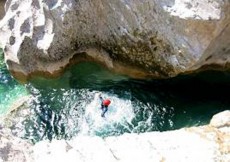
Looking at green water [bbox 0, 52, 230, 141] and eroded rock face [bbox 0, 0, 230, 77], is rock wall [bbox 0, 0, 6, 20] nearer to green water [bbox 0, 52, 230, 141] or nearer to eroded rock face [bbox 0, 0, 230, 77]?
eroded rock face [bbox 0, 0, 230, 77]

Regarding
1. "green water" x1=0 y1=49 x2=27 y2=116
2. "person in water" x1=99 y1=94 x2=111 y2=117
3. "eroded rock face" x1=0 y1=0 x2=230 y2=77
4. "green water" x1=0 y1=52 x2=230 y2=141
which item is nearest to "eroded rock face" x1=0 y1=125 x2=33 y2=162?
"green water" x1=0 y1=52 x2=230 y2=141

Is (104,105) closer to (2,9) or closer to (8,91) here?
(8,91)

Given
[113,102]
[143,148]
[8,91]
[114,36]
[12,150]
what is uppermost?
[114,36]

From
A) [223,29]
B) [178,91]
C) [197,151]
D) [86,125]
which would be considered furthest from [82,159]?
[223,29]

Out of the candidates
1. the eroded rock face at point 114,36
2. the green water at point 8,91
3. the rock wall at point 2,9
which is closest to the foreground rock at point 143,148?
the eroded rock face at point 114,36

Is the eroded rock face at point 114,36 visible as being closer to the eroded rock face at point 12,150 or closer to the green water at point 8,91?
the green water at point 8,91

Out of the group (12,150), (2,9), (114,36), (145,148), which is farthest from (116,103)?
(2,9)

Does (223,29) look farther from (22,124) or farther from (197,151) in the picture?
(22,124)
